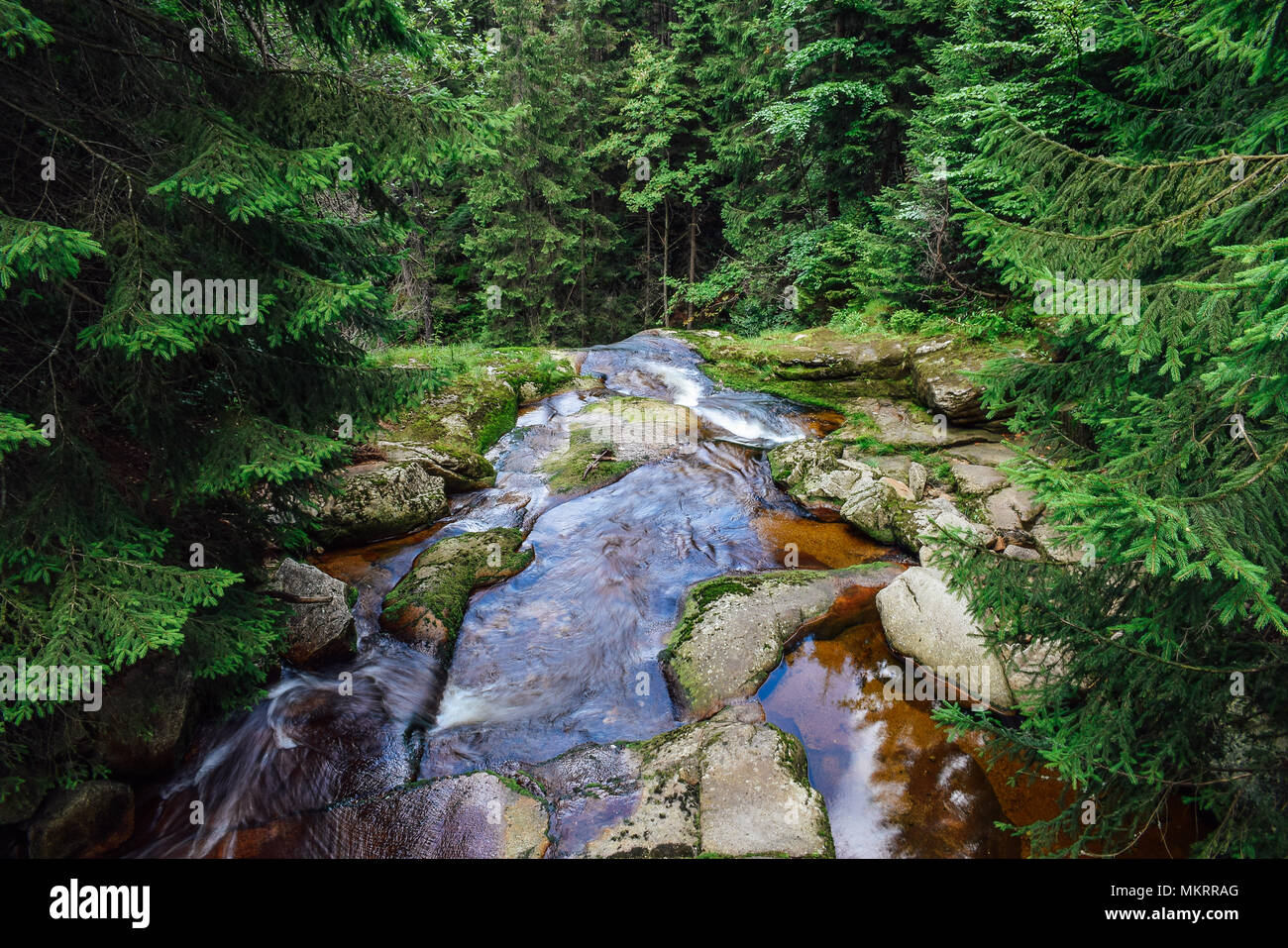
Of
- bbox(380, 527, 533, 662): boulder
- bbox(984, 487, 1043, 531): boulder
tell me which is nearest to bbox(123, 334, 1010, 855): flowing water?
bbox(380, 527, 533, 662): boulder

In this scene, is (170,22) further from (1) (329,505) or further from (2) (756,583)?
(2) (756,583)

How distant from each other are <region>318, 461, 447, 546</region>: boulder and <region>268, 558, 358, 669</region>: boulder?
1536mm

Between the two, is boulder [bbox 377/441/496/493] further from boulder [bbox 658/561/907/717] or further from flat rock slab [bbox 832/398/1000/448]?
flat rock slab [bbox 832/398/1000/448]

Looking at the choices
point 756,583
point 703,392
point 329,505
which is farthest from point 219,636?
point 703,392

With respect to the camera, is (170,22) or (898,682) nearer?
(170,22)

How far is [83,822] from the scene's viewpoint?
4.29 m

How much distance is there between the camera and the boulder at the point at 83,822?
13.6 feet

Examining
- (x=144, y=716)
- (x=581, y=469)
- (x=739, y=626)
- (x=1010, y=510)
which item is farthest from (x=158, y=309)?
(x=1010, y=510)

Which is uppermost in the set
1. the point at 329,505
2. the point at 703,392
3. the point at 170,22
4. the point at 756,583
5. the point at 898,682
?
the point at 170,22

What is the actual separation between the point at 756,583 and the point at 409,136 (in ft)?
20.2

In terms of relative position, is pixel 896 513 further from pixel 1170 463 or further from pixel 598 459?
pixel 1170 463

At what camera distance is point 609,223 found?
26.2 meters
